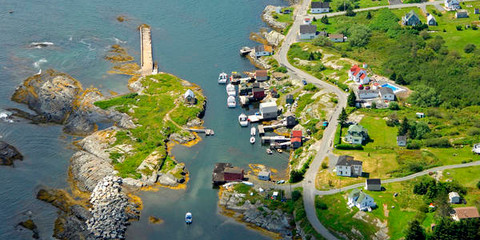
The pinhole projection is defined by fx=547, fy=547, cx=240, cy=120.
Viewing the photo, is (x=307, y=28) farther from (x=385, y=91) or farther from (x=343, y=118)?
(x=343, y=118)

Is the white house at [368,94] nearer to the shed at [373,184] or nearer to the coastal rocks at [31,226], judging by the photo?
the shed at [373,184]

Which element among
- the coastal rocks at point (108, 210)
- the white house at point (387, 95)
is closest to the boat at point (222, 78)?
the white house at point (387, 95)

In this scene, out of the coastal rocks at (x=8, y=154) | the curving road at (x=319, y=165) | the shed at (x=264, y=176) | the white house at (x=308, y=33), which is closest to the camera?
the curving road at (x=319, y=165)

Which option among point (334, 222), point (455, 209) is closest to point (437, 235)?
point (455, 209)

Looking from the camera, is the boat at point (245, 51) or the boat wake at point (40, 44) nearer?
the boat at point (245, 51)

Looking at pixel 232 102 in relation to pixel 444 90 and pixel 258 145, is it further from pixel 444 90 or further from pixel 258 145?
pixel 444 90

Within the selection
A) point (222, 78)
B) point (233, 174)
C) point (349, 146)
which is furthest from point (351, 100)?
point (222, 78)

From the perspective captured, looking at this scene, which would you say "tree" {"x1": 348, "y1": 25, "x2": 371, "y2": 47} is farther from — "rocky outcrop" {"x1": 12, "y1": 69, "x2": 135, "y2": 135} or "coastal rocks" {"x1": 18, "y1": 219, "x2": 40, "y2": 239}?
"coastal rocks" {"x1": 18, "y1": 219, "x2": 40, "y2": 239}
